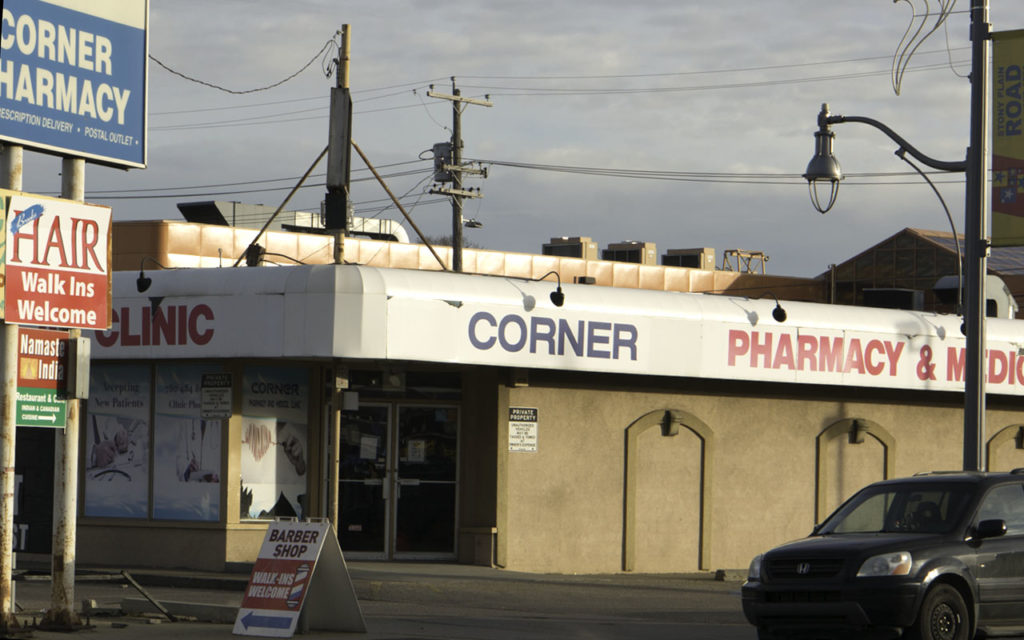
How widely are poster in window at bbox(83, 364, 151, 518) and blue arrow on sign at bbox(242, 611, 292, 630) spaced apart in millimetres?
7782

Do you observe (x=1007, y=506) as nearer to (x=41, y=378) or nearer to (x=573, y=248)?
(x=41, y=378)

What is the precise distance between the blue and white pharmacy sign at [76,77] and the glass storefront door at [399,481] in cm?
756

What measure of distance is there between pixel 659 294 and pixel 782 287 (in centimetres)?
4227

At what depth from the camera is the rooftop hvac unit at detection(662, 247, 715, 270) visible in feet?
217

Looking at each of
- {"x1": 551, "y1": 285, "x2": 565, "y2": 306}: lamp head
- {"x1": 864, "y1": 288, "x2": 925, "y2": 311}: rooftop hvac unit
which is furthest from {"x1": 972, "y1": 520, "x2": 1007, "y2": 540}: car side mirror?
{"x1": 864, "y1": 288, "x2": 925, "y2": 311}: rooftop hvac unit

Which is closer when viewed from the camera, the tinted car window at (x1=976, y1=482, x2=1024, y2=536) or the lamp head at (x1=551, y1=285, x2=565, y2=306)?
the tinted car window at (x1=976, y1=482, x2=1024, y2=536)

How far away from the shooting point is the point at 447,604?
56.8 feet

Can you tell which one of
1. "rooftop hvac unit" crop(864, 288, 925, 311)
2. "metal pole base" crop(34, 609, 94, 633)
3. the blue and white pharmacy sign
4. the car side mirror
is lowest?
"metal pole base" crop(34, 609, 94, 633)

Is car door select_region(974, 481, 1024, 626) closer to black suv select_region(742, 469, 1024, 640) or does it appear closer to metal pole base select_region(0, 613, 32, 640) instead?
black suv select_region(742, 469, 1024, 640)

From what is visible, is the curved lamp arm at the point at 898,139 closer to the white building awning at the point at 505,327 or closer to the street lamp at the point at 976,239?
the street lamp at the point at 976,239

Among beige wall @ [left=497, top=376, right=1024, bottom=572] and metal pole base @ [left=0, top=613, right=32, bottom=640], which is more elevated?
beige wall @ [left=497, top=376, right=1024, bottom=572]

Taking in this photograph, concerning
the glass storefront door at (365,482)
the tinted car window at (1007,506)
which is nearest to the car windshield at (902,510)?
the tinted car window at (1007,506)

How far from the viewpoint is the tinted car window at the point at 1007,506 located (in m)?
12.5

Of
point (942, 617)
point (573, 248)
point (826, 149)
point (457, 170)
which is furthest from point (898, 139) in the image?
point (573, 248)
